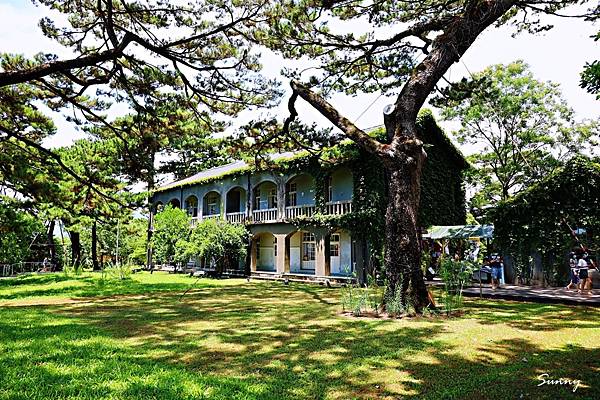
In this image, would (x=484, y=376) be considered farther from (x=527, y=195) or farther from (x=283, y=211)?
(x=283, y=211)

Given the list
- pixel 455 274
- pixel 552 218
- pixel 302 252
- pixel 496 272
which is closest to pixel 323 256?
pixel 302 252

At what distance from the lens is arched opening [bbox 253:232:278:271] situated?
2456 centimetres

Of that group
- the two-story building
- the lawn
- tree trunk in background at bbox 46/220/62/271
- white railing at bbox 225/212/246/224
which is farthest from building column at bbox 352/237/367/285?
tree trunk in background at bbox 46/220/62/271

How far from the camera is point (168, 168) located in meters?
32.7

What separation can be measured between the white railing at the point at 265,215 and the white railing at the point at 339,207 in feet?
12.3

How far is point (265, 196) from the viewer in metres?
24.6

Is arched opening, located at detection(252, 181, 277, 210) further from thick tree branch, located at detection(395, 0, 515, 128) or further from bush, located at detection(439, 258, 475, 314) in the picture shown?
thick tree branch, located at detection(395, 0, 515, 128)

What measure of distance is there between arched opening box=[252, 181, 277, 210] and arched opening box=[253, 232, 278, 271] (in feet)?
5.87

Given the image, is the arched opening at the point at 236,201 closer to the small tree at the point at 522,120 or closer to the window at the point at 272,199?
the window at the point at 272,199

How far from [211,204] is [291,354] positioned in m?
23.5

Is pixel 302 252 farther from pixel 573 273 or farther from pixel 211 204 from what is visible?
pixel 573 273

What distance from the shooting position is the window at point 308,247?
883 inches

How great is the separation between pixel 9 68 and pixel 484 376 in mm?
10572

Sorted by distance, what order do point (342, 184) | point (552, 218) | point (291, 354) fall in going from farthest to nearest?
1. point (342, 184)
2. point (552, 218)
3. point (291, 354)
